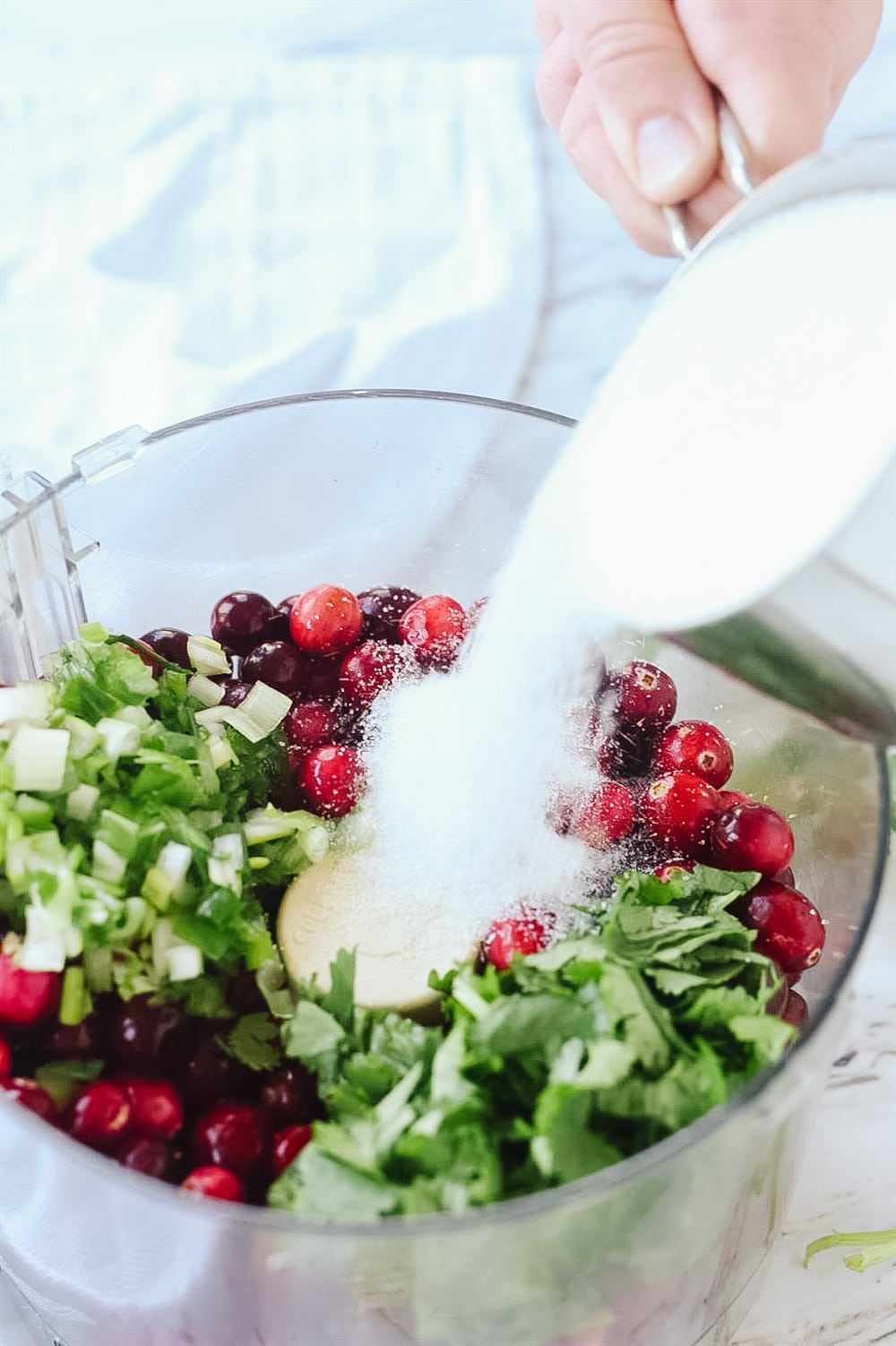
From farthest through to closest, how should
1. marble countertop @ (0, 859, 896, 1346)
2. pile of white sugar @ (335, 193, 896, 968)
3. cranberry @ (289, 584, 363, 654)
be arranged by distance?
cranberry @ (289, 584, 363, 654) → marble countertop @ (0, 859, 896, 1346) → pile of white sugar @ (335, 193, 896, 968)

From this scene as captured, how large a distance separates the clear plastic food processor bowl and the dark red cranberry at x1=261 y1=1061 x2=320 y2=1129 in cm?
12

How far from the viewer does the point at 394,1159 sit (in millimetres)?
824

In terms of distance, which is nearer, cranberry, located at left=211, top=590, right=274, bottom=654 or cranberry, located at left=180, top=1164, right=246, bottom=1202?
cranberry, located at left=180, top=1164, right=246, bottom=1202

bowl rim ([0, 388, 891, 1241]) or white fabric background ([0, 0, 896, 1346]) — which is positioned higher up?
white fabric background ([0, 0, 896, 1346])

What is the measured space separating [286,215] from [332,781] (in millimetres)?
1070

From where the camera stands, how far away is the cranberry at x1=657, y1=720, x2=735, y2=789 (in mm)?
1216

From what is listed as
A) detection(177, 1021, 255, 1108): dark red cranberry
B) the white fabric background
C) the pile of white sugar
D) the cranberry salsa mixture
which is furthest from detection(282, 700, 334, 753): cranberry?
the white fabric background

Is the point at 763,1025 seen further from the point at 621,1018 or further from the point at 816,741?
the point at 816,741

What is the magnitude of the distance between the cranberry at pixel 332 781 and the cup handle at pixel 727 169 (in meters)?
0.50

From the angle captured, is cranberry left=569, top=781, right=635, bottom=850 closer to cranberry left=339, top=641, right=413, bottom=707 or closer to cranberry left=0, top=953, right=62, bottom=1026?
cranberry left=339, top=641, right=413, bottom=707

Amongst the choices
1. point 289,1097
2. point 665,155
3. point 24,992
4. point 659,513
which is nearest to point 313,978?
point 289,1097

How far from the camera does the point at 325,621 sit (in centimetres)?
130

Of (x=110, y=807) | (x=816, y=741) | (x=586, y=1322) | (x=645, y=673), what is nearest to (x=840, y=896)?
(x=816, y=741)

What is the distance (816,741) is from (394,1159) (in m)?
0.52
